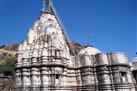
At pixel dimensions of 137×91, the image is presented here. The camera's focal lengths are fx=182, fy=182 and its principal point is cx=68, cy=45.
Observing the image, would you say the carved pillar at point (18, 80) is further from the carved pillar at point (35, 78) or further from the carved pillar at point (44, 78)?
the carved pillar at point (44, 78)

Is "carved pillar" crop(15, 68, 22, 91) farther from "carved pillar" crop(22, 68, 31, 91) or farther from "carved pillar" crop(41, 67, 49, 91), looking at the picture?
"carved pillar" crop(41, 67, 49, 91)

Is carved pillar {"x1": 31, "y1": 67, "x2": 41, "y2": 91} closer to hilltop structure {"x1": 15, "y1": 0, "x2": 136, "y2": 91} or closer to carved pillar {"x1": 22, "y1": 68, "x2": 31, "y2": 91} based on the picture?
hilltop structure {"x1": 15, "y1": 0, "x2": 136, "y2": 91}

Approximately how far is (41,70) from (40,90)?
1.98 meters

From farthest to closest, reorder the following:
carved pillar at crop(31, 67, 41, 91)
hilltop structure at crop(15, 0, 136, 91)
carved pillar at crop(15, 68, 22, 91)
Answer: carved pillar at crop(15, 68, 22, 91), hilltop structure at crop(15, 0, 136, 91), carved pillar at crop(31, 67, 41, 91)

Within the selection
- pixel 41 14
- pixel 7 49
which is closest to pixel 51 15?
pixel 41 14

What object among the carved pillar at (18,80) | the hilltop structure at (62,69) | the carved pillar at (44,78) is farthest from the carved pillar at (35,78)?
the carved pillar at (18,80)

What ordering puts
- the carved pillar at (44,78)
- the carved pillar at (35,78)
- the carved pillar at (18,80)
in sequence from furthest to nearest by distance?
the carved pillar at (18,80) → the carved pillar at (35,78) → the carved pillar at (44,78)

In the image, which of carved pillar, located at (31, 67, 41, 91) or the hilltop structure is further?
the hilltop structure

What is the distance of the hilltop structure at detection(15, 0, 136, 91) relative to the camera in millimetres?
18344

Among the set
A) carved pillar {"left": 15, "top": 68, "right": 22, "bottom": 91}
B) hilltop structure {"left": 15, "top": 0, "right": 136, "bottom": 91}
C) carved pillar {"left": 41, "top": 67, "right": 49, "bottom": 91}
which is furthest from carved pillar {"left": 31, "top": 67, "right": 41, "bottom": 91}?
carved pillar {"left": 15, "top": 68, "right": 22, "bottom": 91}

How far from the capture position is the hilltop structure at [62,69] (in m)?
18.3

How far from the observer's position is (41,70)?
18.5 m

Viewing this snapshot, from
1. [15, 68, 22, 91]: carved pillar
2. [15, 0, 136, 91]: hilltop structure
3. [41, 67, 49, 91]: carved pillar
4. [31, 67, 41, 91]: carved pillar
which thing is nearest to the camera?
[41, 67, 49, 91]: carved pillar

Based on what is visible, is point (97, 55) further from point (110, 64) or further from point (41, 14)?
point (41, 14)
